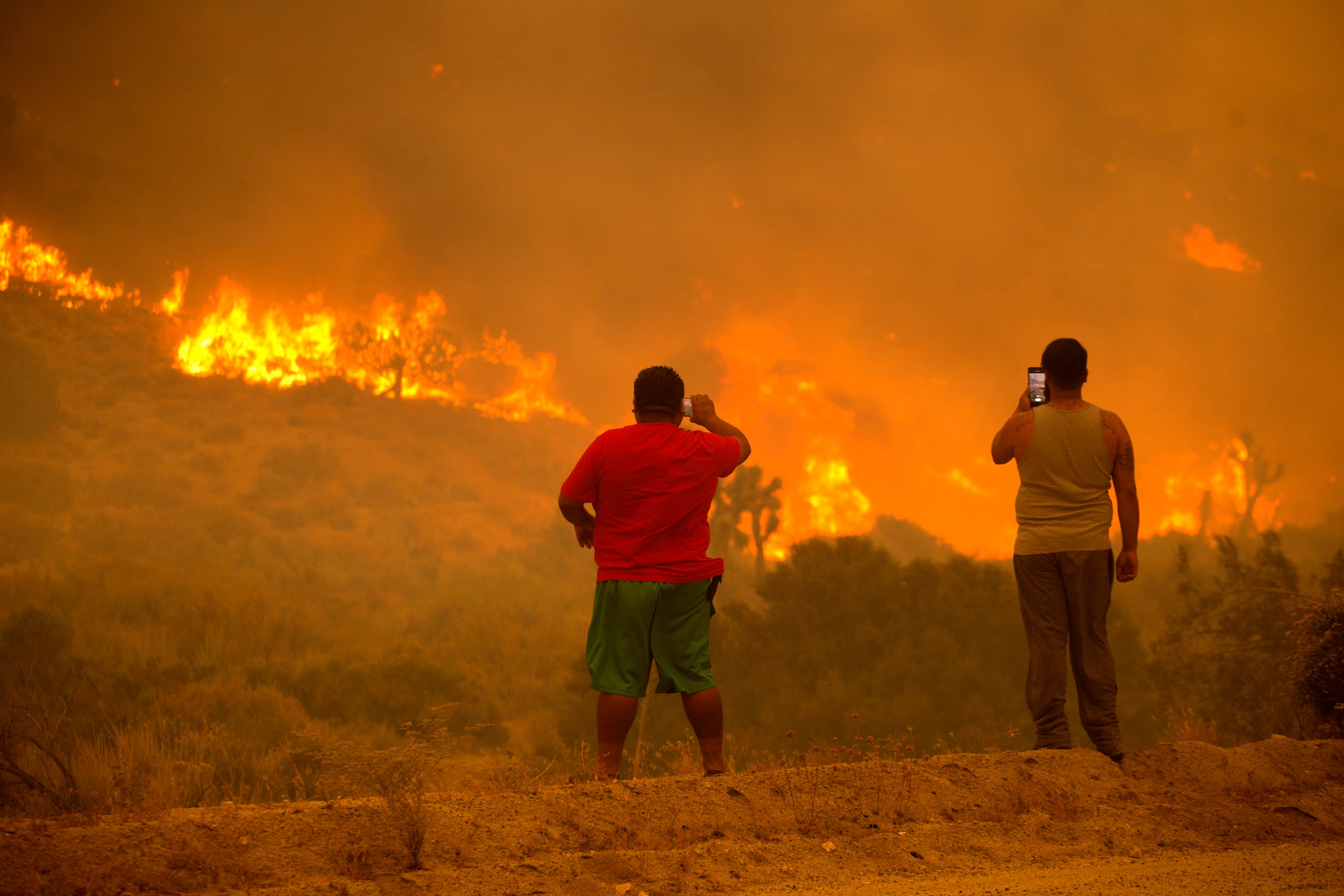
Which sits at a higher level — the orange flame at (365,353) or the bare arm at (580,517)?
the orange flame at (365,353)

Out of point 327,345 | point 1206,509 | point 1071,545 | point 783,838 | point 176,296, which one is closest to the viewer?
point 783,838

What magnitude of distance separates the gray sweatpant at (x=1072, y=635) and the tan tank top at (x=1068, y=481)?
0.24 feet

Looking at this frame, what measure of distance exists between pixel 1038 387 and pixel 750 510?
3121 centimetres

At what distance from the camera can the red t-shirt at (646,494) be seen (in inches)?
170

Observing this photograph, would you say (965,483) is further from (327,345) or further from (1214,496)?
(327,345)

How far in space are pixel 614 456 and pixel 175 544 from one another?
3473 cm

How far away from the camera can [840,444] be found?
202ft

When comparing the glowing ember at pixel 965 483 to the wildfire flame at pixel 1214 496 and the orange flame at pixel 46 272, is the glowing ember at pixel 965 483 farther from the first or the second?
the orange flame at pixel 46 272

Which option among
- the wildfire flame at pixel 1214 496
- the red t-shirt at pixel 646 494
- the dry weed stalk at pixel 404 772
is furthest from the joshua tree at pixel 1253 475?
the dry weed stalk at pixel 404 772

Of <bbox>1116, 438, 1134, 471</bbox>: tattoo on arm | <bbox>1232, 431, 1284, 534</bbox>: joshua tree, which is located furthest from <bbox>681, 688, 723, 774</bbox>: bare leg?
<bbox>1232, 431, 1284, 534</bbox>: joshua tree

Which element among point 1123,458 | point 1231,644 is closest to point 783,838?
point 1123,458

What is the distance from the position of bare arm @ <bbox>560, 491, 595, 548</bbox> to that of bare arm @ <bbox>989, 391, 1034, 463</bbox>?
2.23m

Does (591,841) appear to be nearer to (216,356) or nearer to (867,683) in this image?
(867,683)

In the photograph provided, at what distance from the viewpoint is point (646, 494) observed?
14.3 feet
